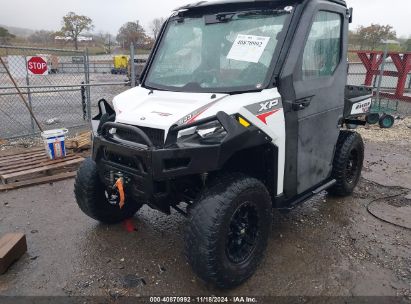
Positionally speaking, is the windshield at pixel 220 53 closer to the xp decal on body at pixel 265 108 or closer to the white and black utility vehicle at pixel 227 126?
the white and black utility vehicle at pixel 227 126

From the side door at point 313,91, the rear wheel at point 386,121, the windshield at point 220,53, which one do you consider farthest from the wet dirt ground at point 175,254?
the rear wheel at point 386,121

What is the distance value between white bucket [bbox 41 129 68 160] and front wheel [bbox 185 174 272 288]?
3.93m

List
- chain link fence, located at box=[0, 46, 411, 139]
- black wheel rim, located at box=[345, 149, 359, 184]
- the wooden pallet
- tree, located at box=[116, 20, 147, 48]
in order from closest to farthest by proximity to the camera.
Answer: black wheel rim, located at box=[345, 149, 359, 184] → the wooden pallet → chain link fence, located at box=[0, 46, 411, 139] → tree, located at box=[116, 20, 147, 48]

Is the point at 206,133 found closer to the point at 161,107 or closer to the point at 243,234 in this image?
the point at 161,107

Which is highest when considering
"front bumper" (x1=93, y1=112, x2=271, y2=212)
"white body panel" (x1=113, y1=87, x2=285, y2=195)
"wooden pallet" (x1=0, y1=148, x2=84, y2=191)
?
"white body panel" (x1=113, y1=87, x2=285, y2=195)

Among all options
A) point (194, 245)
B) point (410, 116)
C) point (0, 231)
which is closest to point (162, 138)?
point (194, 245)

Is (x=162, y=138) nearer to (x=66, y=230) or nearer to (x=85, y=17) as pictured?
(x=66, y=230)

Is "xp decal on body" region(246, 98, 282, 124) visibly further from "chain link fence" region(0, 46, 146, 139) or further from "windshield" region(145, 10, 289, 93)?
"chain link fence" region(0, 46, 146, 139)

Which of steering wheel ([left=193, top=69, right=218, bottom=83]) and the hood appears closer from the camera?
the hood

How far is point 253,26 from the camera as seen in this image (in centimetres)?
316

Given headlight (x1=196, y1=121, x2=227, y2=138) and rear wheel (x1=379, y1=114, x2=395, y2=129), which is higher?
headlight (x1=196, y1=121, x2=227, y2=138)

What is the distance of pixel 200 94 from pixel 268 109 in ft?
1.93

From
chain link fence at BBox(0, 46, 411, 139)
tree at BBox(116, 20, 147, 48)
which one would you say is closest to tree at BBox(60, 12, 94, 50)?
tree at BBox(116, 20, 147, 48)

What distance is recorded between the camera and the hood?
2.70m
